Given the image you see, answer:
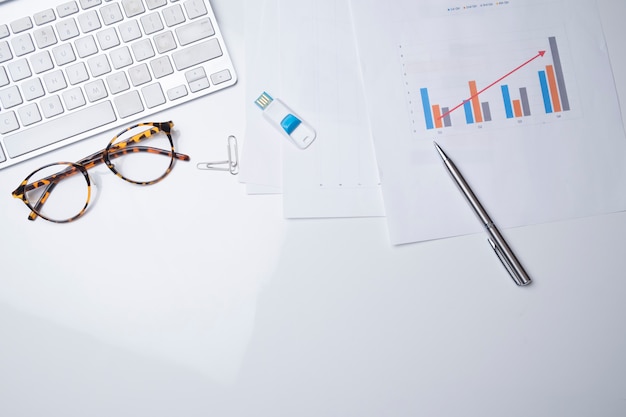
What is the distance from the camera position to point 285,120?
0.61 metres

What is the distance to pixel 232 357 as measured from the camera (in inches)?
23.5

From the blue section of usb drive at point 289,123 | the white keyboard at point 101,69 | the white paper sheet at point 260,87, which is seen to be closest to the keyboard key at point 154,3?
the white keyboard at point 101,69

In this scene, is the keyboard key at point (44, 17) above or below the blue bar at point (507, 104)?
above

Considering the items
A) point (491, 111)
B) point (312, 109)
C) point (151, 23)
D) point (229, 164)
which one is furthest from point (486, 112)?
point (151, 23)

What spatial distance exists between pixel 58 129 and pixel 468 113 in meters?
0.49

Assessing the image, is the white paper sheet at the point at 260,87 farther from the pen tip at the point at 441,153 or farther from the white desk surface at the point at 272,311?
the pen tip at the point at 441,153

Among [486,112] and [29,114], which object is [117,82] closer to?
[29,114]

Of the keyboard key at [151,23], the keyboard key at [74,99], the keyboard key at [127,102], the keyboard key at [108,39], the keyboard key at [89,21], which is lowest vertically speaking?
the keyboard key at [127,102]

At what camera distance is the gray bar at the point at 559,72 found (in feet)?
2.09

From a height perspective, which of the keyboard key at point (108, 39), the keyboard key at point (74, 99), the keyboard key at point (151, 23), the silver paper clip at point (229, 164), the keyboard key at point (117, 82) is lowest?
the silver paper clip at point (229, 164)

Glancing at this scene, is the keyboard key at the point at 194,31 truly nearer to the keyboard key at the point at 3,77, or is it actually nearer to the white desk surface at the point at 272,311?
the white desk surface at the point at 272,311

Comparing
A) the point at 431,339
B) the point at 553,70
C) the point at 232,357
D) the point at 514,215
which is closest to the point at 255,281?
the point at 232,357

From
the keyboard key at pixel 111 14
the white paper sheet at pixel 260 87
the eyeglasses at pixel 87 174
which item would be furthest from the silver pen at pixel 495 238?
the keyboard key at pixel 111 14

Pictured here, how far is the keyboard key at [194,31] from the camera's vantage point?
2.02ft
